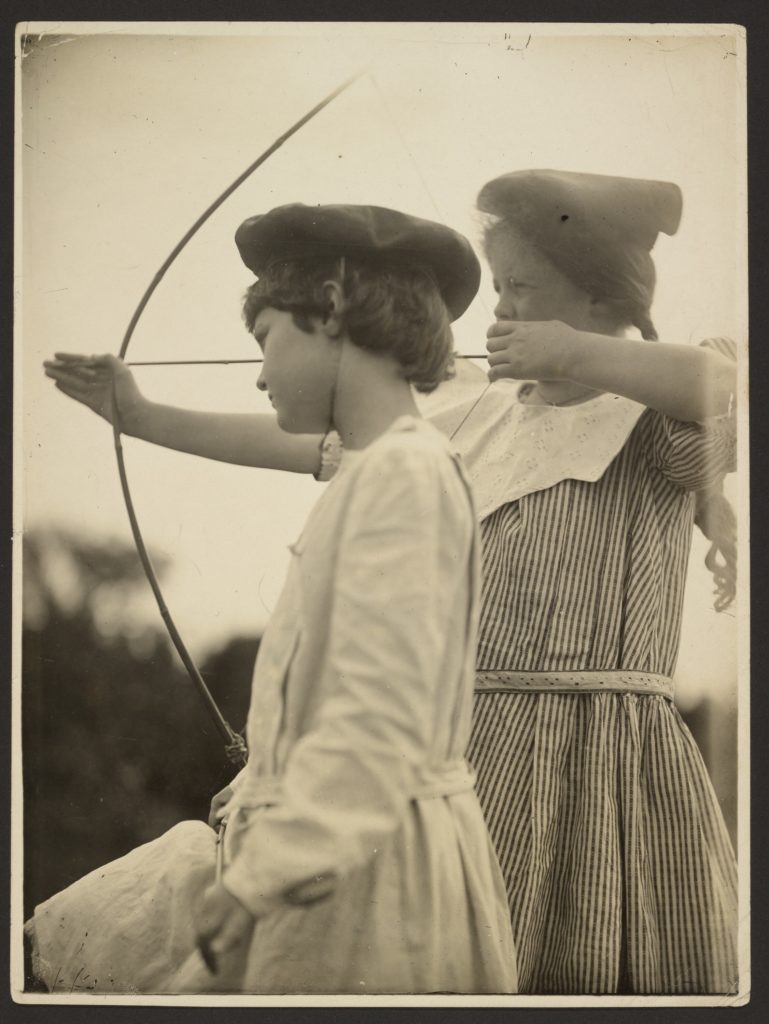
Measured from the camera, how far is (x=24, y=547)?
2904 mm

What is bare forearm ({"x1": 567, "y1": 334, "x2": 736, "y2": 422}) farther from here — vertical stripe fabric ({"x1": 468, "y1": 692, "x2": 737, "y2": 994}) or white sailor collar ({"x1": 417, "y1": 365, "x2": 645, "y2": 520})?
vertical stripe fabric ({"x1": 468, "y1": 692, "x2": 737, "y2": 994})

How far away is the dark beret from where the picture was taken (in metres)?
2.78

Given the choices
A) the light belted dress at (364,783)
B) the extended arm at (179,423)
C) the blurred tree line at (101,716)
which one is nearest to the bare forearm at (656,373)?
the light belted dress at (364,783)

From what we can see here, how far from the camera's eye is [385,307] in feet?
9.02

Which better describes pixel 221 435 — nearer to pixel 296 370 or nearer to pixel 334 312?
pixel 296 370

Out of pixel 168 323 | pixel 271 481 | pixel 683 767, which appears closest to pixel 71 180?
pixel 168 323

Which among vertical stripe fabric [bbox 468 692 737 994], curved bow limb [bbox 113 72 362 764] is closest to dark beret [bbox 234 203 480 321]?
curved bow limb [bbox 113 72 362 764]

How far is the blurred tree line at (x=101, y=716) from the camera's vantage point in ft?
9.27

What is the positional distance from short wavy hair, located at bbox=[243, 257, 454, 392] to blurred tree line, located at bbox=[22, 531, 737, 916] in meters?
0.59

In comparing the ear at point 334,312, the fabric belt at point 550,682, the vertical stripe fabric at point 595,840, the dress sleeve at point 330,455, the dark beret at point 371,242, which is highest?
the dark beret at point 371,242

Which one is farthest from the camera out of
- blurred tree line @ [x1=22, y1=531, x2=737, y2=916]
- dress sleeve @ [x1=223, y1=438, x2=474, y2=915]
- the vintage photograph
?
blurred tree line @ [x1=22, y1=531, x2=737, y2=916]

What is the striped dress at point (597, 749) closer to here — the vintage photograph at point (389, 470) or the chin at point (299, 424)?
the vintage photograph at point (389, 470)

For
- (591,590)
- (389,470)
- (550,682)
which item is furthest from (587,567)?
(389,470)

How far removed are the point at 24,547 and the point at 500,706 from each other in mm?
999
